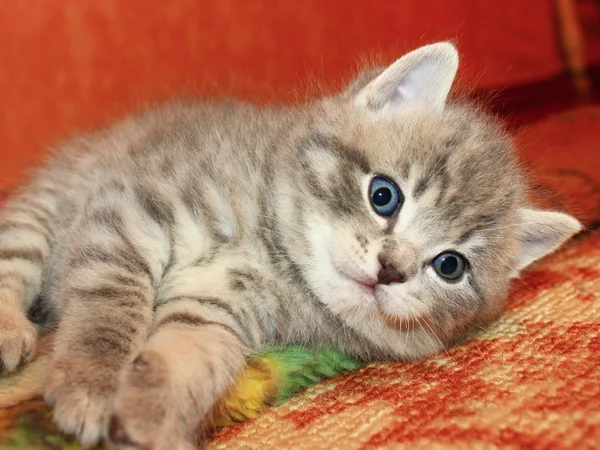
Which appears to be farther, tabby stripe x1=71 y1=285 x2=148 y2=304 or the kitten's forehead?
the kitten's forehead

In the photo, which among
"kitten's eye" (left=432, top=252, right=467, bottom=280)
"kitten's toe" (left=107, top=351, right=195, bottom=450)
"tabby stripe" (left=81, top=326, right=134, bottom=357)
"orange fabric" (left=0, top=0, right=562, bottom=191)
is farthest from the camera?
"orange fabric" (left=0, top=0, right=562, bottom=191)

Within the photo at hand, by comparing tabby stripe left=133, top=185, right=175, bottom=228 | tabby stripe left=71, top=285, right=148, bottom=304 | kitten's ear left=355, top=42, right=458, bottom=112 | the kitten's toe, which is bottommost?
the kitten's toe

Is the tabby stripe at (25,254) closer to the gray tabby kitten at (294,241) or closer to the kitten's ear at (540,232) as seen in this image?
the gray tabby kitten at (294,241)

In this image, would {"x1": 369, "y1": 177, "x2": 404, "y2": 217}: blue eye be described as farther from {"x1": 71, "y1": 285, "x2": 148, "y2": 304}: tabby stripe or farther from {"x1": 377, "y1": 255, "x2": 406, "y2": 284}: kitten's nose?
{"x1": 71, "y1": 285, "x2": 148, "y2": 304}: tabby stripe

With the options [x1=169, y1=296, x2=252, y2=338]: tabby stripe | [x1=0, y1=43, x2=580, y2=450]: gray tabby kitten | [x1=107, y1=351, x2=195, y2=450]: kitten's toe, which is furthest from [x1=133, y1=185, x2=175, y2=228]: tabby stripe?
[x1=107, y1=351, x2=195, y2=450]: kitten's toe

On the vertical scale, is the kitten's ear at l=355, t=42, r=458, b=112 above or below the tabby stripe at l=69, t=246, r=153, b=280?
above

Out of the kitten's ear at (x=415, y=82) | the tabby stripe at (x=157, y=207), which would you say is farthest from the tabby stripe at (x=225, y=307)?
the kitten's ear at (x=415, y=82)
